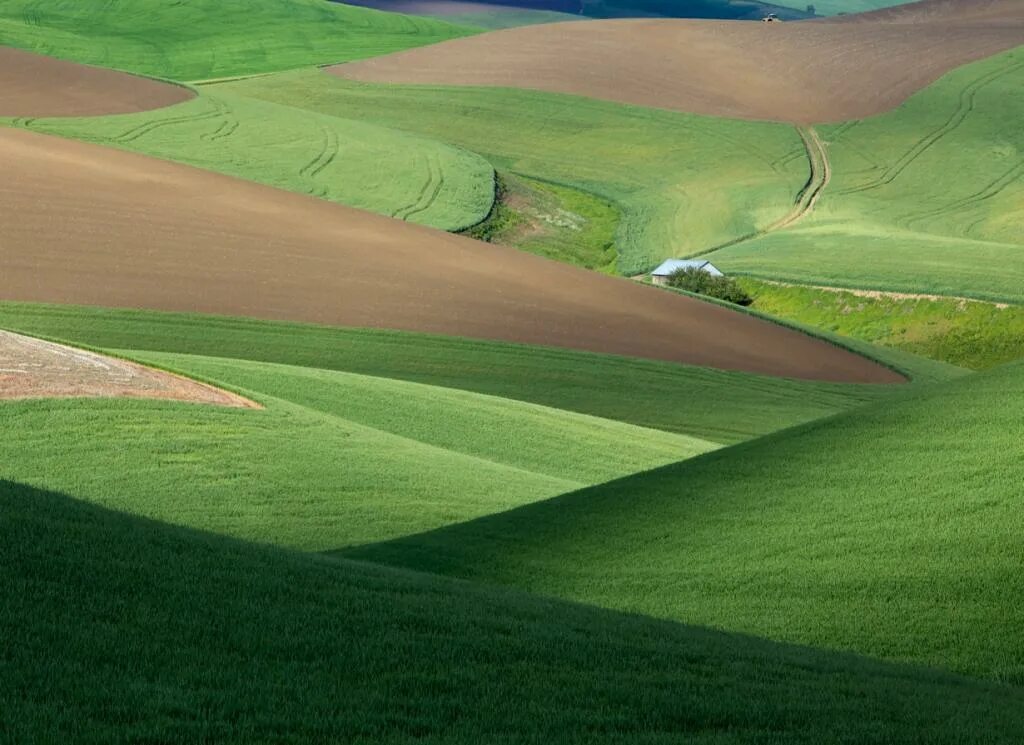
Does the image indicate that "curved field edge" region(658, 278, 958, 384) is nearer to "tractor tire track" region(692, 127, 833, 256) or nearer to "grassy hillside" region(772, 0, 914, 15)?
"tractor tire track" region(692, 127, 833, 256)

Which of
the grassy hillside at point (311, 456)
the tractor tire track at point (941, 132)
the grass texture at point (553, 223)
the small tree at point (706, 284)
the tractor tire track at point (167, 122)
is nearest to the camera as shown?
the grassy hillside at point (311, 456)

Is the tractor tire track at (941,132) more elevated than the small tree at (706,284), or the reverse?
the tractor tire track at (941,132)

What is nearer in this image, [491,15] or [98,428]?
[98,428]

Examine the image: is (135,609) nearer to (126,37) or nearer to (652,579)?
(652,579)

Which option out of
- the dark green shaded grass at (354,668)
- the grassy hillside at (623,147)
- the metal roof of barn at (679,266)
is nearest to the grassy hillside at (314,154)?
the grassy hillside at (623,147)

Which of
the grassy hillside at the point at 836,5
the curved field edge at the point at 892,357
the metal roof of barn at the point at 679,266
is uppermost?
the grassy hillside at the point at 836,5

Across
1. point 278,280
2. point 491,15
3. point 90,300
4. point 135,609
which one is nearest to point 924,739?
point 135,609

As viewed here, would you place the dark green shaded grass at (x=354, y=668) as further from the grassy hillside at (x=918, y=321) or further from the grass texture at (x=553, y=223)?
the grass texture at (x=553, y=223)

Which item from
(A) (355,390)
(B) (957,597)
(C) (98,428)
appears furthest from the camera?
(A) (355,390)
